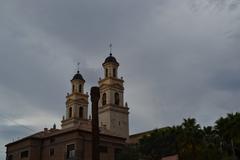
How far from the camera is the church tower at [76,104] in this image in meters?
85.0

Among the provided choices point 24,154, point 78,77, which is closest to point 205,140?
point 24,154

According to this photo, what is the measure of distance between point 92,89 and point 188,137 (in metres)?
28.8

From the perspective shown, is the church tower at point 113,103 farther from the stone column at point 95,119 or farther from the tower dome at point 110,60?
the stone column at point 95,119

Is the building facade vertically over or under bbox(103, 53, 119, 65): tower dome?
under

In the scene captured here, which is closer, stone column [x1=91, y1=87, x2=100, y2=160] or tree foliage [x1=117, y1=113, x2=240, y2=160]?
stone column [x1=91, y1=87, x2=100, y2=160]

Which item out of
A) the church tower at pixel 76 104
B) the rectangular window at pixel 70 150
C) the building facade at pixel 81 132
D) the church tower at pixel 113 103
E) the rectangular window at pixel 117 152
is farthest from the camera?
the church tower at pixel 76 104

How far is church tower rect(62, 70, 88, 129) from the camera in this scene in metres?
85.0

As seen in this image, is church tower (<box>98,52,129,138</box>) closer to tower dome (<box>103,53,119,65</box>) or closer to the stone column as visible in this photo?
tower dome (<box>103,53,119,65</box>)

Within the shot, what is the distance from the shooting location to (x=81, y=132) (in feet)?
192

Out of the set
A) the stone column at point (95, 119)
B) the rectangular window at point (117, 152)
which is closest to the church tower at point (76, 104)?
the rectangular window at point (117, 152)

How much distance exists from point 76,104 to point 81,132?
27605 mm

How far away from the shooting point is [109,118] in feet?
251

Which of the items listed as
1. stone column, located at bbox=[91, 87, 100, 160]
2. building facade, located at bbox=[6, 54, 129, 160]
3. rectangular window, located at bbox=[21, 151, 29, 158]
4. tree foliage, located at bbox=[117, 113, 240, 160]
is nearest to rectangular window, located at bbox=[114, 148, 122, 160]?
building facade, located at bbox=[6, 54, 129, 160]

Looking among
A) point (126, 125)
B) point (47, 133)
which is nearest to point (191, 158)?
point (47, 133)
